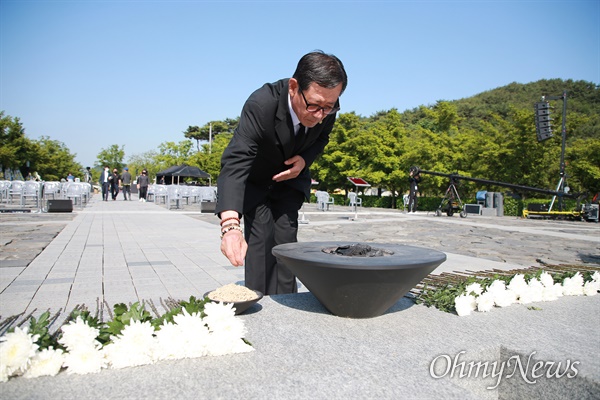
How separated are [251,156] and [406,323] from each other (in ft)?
4.29

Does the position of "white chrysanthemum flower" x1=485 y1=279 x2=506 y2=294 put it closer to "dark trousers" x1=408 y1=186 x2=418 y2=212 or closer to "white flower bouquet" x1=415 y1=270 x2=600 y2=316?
"white flower bouquet" x1=415 y1=270 x2=600 y2=316

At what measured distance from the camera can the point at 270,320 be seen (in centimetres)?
243

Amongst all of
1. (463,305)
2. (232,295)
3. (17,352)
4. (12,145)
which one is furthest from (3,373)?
(12,145)

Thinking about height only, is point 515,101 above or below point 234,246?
above

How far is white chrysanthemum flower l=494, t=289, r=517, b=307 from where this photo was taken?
290 cm

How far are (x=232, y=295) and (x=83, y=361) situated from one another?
0.87 m

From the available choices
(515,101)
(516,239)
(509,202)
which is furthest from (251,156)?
(515,101)

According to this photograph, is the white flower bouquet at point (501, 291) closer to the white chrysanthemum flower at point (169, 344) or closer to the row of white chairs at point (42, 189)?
the white chrysanthemum flower at point (169, 344)

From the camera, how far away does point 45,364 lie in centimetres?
165

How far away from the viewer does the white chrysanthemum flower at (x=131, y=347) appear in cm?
176

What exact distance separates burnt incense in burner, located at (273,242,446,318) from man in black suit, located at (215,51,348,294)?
14.6 inches

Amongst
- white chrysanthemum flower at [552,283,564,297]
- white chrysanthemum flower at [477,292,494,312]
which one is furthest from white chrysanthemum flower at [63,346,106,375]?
white chrysanthemum flower at [552,283,564,297]

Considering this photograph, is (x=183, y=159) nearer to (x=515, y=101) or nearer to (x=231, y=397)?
(x=515, y=101)

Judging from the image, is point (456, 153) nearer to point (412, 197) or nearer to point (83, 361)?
point (412, 197)
